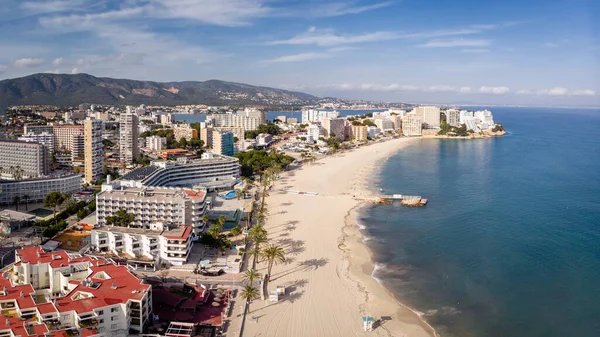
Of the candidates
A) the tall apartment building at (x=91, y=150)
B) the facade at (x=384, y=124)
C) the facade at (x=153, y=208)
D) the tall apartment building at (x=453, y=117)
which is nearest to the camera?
the facade at (x=153, y=208)

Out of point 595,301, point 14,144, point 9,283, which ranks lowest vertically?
point 595,301

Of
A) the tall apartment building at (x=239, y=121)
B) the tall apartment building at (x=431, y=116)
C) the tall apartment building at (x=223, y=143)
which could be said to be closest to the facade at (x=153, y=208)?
the tall apartment building at (x=223, y=143)

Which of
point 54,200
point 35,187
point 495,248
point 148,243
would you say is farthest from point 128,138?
point 495,248

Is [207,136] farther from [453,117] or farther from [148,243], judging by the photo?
[453,117]

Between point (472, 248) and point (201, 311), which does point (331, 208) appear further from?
point (201, 311)

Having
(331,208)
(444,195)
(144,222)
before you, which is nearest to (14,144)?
(144,222)

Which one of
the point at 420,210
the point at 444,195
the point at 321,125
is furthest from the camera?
the point at 321,125

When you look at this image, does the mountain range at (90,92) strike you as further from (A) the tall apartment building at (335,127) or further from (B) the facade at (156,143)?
(A) the tall apartment building at (335,127)
